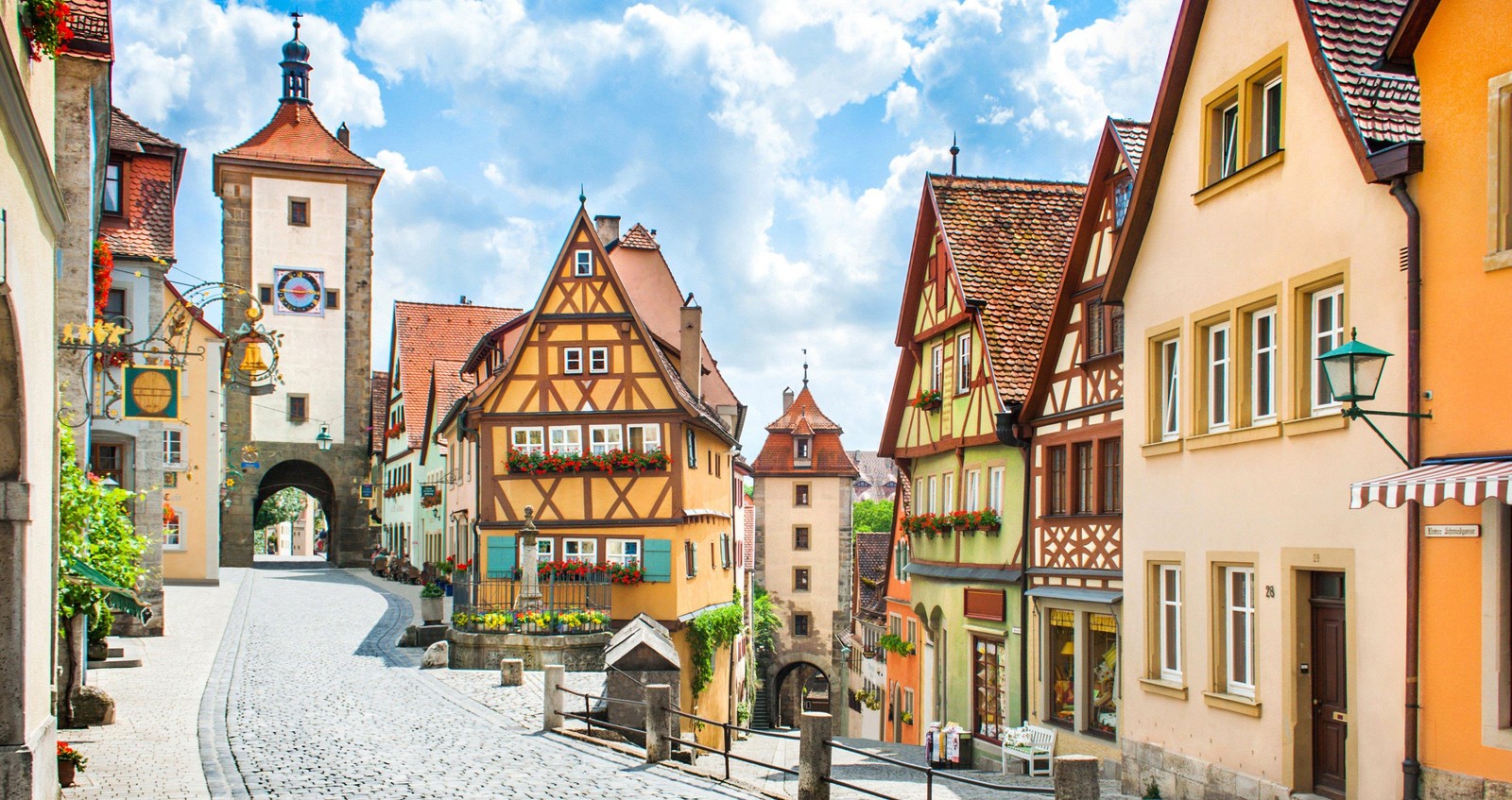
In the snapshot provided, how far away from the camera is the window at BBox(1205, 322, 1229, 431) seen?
14.8 meters

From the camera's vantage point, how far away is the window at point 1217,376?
583 inches

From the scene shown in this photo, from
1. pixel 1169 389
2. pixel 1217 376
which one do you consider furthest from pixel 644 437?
pixel 1217 376

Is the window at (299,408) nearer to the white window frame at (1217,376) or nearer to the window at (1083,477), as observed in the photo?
the window at (1083,477)

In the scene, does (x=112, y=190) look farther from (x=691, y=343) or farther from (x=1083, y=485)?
(x=1083, y=485)

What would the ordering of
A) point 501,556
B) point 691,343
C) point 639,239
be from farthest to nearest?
point 639,239, point 691,343, point 501,556

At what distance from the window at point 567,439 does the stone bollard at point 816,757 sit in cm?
1814

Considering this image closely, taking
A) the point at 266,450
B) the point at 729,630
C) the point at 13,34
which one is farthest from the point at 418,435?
the point at 13,34

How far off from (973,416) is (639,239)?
20.5m

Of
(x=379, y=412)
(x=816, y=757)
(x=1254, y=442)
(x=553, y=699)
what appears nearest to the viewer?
(x=816, y=757)

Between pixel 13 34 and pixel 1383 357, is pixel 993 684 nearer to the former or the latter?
pixel 1383 357

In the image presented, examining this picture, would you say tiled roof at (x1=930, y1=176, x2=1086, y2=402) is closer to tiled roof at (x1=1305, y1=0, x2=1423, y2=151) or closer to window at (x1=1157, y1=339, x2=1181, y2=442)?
window at (x1=1157, y1=339, x2=1181, y2=442)

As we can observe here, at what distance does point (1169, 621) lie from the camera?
1608 cm

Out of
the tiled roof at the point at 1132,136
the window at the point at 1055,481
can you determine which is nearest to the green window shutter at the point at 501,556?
the window at the point at 1055,481

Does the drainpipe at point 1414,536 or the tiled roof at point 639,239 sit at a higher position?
the tiled roof at point 639,239
